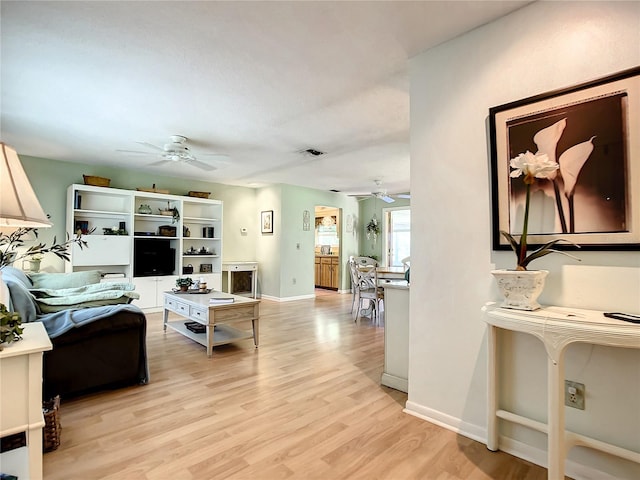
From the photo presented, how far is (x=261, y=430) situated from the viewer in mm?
2092

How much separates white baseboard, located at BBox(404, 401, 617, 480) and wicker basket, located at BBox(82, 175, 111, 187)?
5.46 m

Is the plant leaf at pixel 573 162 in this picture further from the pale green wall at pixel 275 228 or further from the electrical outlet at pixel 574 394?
the pale green wall at pixel 275 228

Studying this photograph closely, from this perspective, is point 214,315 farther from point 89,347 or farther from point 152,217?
point 152,217

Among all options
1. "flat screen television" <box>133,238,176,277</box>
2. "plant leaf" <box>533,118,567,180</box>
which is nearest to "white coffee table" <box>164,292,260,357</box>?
"flat screen television" <box>133,238,176,277</box>

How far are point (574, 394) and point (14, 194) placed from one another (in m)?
2.69

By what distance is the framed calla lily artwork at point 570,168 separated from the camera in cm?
153

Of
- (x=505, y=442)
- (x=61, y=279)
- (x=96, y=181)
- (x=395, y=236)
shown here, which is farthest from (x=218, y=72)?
(x=395, y=236)

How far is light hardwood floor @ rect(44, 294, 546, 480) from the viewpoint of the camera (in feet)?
5.64

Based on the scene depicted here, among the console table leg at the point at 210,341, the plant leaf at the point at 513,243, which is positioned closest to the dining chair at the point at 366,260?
the console table leg at the point at 210,341

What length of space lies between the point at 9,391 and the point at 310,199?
655 cm

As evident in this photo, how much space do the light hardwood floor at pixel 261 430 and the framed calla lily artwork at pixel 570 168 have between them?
1.25 metres

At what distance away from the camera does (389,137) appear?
13.1 ft

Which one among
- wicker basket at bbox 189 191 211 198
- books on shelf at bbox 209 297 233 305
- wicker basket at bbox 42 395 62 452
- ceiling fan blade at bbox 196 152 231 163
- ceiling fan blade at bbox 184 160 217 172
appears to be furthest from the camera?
wicker basket at bbox 189 191 211 198

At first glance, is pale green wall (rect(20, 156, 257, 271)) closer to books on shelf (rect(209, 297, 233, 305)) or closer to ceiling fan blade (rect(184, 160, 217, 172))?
ceiling fan blade (rect(184, 160, 217, 172))
